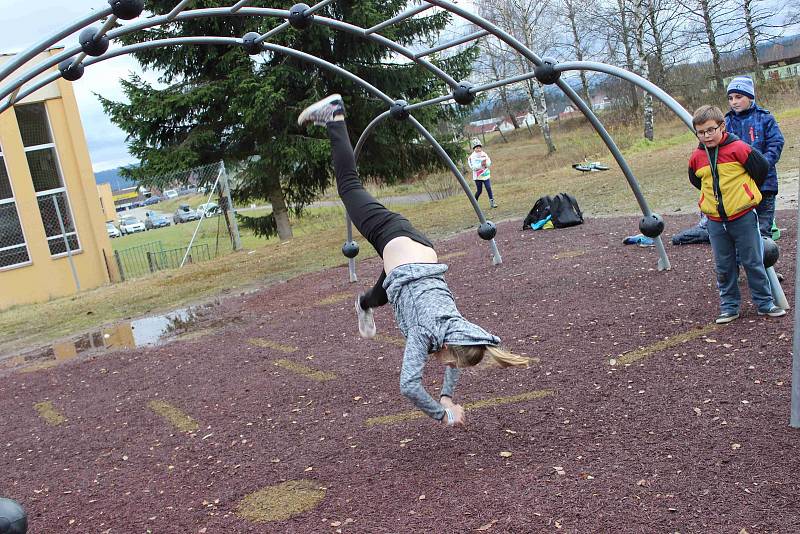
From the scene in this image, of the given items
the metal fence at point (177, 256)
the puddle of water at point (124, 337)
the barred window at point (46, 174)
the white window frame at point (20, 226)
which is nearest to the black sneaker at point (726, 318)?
the puddle of water at point (124, 337)

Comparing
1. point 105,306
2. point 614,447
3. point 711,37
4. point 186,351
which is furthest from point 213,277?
point 711,37

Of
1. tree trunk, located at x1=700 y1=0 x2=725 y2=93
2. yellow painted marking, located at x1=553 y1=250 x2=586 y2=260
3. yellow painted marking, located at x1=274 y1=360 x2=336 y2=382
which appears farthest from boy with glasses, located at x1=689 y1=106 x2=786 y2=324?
tree trunk, located at x1=700 y1=0 x2=725 y2=93

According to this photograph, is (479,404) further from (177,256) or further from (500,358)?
(177,256)

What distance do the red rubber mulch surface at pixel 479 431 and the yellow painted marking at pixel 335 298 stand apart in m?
1.09

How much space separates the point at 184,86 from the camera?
1623 centimetres

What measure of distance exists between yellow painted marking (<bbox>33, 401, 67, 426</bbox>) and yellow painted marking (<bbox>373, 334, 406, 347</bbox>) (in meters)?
2.60

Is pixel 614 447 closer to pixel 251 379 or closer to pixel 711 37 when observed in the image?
pixel 251 379

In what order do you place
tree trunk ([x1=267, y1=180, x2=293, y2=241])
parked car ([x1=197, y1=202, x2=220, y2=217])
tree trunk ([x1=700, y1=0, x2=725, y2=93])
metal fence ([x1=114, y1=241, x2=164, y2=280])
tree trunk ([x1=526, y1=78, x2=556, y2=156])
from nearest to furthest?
1. parked car ([x1=197, y1=202, x2=220, y2=217])
2. tree trunk ([x1=267, y1=180, x2=293, y2=241])
3. metal fence ([x1=114, y1=241, x2=164, y2=280])
4. tree trunk ([x1=700, y1=0, x2=725, y2=93])
5. tree trunk ([x1=526, y1=78, x2=556, y2=156])

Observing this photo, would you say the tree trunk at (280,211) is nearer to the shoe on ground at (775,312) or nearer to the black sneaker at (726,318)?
the black sneaker at (726,318)

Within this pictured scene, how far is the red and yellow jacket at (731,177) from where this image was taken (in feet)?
14.3

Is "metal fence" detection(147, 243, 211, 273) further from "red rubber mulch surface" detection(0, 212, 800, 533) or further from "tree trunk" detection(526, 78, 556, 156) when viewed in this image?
"tree trunk" detection(526, 78, 556, 156)

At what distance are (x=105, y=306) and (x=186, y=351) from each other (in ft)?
16.2

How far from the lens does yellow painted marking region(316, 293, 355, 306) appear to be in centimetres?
828

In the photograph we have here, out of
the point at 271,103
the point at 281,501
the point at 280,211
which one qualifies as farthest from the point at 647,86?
the point at 280,211
